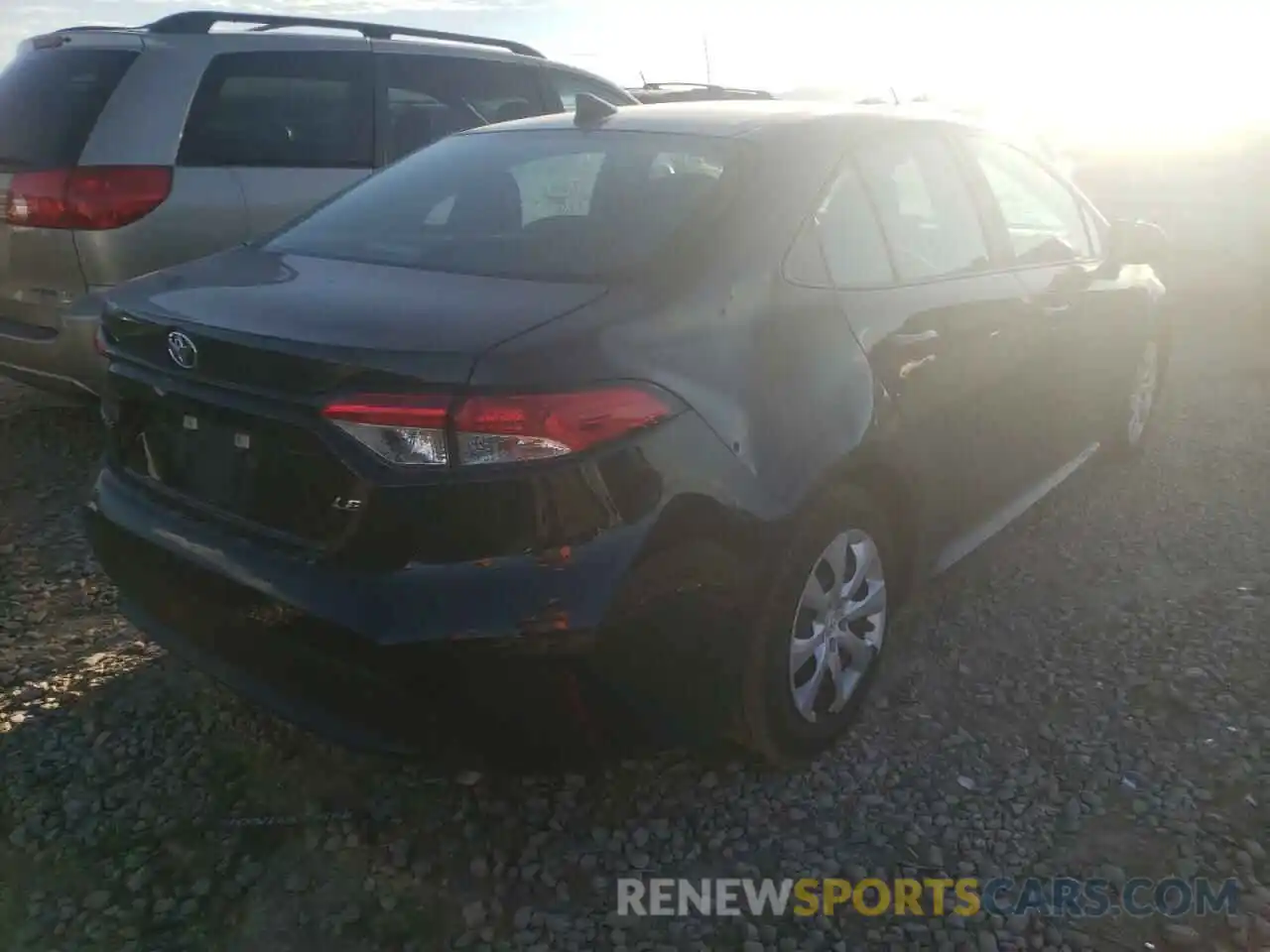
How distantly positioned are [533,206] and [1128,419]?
10.2ft

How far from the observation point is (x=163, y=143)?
4.68m

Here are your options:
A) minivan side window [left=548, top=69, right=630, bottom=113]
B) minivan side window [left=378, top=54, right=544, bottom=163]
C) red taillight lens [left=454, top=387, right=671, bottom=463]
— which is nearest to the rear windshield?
red taillight lens [left=454, top=387, right=671, bottom=463]

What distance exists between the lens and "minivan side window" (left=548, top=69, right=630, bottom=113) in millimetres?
6473

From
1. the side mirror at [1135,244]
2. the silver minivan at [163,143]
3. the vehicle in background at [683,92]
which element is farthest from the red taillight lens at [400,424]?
the vehicle in background at [683,92]

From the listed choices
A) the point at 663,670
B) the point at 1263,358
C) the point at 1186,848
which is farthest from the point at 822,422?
the point at 1263,358

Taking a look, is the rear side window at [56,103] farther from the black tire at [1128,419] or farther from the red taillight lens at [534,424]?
the black tire at [1128,419]

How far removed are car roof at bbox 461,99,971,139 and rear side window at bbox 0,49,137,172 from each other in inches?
80.4

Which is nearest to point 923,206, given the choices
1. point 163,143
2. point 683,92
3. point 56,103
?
point 163,143

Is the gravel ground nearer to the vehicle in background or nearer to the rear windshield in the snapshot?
the rear windshield

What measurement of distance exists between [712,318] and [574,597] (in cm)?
69

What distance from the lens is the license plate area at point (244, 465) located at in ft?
7.11

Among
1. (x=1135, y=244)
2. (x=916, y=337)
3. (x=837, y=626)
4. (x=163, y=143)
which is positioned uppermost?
(x=163, y=143)

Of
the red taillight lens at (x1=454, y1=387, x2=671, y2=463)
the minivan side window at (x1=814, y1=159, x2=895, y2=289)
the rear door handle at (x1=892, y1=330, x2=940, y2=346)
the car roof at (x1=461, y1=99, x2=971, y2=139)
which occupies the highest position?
the car roof at (x1=461, y1=99, x2=971, y2=139)

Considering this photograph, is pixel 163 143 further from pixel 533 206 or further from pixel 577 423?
pixel 577 423
